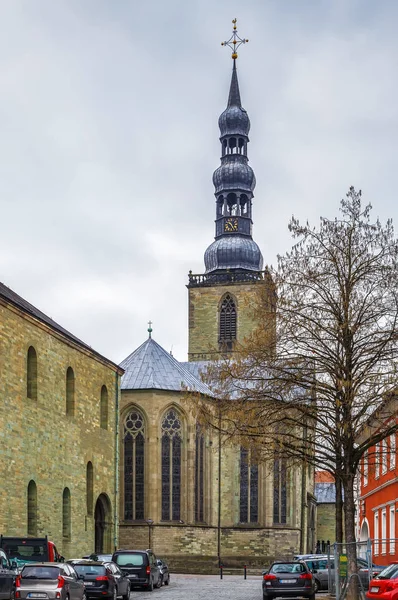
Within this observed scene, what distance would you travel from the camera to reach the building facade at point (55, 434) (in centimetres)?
3606

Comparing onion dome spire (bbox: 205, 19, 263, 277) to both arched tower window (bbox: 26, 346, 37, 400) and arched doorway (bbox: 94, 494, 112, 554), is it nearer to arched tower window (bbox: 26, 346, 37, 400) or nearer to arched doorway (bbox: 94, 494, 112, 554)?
arched doorway (bbox: 94, 494, 112, 554)

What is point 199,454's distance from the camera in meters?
60.1

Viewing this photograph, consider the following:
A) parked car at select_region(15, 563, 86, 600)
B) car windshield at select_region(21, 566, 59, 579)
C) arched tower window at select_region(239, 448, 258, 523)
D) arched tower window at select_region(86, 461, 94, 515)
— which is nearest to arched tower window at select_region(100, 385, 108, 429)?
arched tower window at select_region(86, 461, 94, 515)

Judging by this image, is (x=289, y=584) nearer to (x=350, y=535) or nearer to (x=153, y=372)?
(x=350, y=535)

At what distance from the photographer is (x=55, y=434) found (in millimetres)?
40375

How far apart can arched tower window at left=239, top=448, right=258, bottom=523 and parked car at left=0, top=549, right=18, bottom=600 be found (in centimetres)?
3798

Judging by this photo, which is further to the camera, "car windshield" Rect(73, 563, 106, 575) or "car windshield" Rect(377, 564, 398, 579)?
"car windshield" Rect(73, 563, 106, 575)

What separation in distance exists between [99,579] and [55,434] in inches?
530

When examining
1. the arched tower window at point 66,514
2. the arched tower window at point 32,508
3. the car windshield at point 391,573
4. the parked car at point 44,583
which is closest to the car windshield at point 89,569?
the parked car at point 44,583

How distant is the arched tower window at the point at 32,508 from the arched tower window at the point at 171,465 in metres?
20.4

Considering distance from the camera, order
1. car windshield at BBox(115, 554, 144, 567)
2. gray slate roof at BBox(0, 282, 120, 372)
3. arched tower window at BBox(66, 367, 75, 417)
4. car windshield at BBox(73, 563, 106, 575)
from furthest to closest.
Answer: arched tower window at BBox(66, 367, 75, 417), gray slate roof at BBox(0, 282, 120, 372), car windshield at BBox(115, 554, 144, 567), car windshield at BBox(73, 563, 106, 575)

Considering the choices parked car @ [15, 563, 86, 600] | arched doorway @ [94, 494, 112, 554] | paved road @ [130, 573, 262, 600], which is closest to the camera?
parked car @ [15, 563, 86, 600]

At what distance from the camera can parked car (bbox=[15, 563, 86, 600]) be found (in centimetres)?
2244

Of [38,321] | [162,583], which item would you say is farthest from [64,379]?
[162,583]
